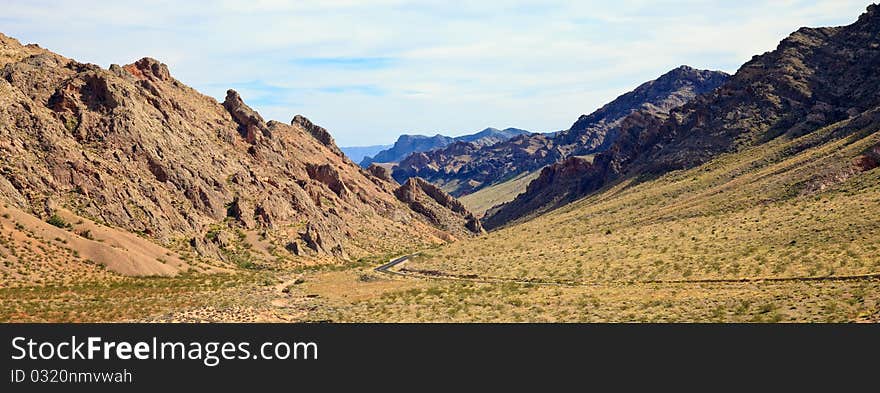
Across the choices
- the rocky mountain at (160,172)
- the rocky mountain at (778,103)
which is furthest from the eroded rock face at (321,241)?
the rocky mountain at (778,103)

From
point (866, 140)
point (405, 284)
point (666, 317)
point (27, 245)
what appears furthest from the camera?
point (866, 140)

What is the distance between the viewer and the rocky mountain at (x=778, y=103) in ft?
390

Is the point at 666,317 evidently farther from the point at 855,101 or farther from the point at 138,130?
the point at 855,101

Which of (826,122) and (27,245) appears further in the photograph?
(826,122)

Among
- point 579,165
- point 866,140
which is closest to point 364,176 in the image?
point 579,165

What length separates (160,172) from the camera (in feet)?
281

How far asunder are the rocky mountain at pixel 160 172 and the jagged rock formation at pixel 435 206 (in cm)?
2108

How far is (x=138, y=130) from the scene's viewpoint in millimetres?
87250

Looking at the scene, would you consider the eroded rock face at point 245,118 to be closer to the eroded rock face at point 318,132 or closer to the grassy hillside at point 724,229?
the eroded rock face at point 318,132

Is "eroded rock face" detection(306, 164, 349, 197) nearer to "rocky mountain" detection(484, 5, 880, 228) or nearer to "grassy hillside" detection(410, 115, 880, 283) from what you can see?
"grassy hillside" detection(410, 115, 880, 283)

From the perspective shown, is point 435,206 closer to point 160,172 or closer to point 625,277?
point 160,172

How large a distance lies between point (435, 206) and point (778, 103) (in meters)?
73.0

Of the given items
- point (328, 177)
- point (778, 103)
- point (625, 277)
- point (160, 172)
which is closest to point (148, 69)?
point (160, 172)

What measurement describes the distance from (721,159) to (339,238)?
67.1m
